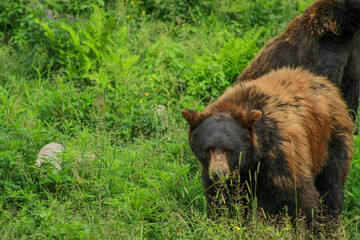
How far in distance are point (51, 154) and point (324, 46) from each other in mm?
3442

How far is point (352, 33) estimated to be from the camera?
6.53m

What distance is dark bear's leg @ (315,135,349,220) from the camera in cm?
495

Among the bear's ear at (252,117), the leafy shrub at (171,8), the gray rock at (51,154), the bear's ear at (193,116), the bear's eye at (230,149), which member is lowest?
the gray rock at (51,154)

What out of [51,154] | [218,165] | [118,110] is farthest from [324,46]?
[51,154]

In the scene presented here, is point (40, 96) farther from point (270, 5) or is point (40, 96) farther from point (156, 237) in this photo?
point (270, 5)

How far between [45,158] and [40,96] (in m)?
2.24

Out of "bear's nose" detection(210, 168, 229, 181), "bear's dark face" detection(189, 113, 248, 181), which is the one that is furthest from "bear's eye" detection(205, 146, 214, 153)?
"bear's nose" detection(210, 168, 229, 181)

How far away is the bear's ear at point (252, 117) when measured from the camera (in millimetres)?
4344

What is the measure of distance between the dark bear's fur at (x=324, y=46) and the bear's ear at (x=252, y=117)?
2.08m

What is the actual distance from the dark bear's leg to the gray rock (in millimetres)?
2583

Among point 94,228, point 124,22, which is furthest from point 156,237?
point 124,22

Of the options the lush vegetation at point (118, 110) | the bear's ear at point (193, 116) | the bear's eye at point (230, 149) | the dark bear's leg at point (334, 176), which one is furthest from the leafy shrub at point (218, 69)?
the bear's eye at point (230, 149)

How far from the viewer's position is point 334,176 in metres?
4.97

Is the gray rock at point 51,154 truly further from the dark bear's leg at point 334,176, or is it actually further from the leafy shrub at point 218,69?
the dark bear's leg at point 334,176
